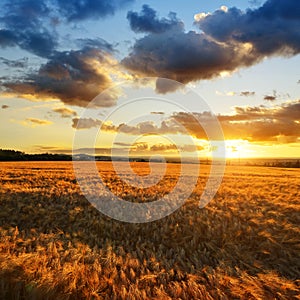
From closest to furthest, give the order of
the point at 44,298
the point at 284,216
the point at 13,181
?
the point at 44,298 → the point at 284,216 → the point at 13,181

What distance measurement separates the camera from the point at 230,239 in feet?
31.2

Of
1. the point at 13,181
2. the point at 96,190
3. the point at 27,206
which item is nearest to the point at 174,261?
the point at 27,206

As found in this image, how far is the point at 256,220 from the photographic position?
10.9 metres

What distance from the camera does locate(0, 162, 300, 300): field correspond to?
5376 millimetres

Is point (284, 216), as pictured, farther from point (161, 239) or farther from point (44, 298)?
point (44, 298)

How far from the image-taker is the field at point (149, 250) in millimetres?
5376

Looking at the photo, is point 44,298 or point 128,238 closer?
point 44,298

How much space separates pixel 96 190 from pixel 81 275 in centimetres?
1026

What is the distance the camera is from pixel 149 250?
8883 millimetres

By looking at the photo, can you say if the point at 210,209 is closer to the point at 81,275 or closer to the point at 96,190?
the point at 96,190

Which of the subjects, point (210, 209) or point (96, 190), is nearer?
point (210, 209)

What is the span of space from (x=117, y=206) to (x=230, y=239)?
4981 millimetres

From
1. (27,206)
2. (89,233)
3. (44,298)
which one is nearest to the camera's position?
(44,298)

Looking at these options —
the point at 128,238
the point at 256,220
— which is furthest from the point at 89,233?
the point at 256,220
